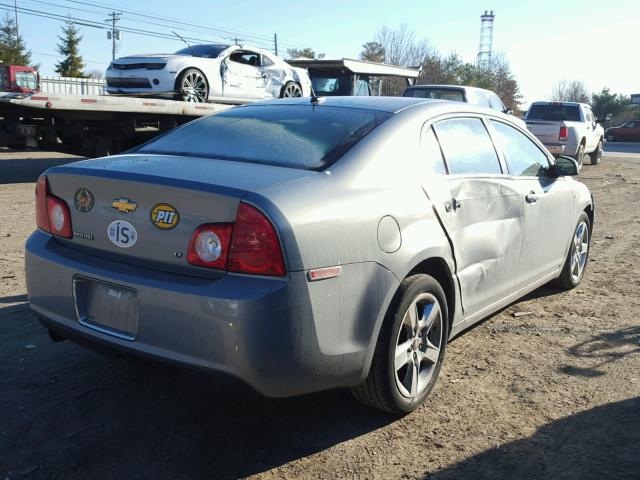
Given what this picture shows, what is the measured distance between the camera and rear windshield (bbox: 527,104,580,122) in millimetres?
17750

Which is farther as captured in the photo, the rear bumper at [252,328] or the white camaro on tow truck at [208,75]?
the white camaro on tow truck at [208,75]

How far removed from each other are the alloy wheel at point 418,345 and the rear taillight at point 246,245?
893mm

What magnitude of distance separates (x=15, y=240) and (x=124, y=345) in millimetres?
4820

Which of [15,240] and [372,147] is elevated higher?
[372,147]

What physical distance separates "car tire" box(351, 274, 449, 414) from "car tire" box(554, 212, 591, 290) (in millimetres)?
2450

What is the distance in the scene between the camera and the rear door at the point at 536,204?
4.52 m

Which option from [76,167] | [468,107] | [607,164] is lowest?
[607,164]

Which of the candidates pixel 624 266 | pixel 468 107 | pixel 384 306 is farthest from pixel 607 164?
pixel 384 306

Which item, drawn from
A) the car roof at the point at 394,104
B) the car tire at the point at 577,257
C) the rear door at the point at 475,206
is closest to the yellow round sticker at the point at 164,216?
the rear door at the point at 475,206

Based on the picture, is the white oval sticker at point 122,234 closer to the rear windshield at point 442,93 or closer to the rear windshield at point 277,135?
the rear windshield at point 277,135

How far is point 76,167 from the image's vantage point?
3.19m

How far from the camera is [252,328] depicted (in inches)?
101

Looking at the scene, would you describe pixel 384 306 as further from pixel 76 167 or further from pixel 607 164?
pixel 607 164

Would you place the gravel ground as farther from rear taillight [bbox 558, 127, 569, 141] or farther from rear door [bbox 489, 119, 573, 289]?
rear taillight [bbox 558, 127, 569, 141]
